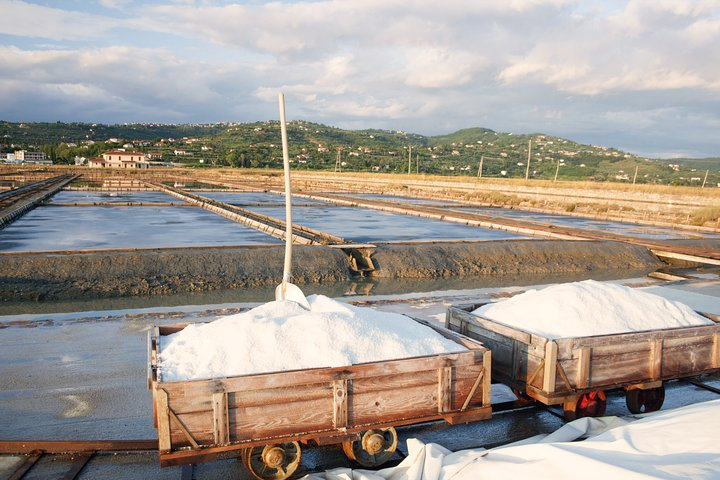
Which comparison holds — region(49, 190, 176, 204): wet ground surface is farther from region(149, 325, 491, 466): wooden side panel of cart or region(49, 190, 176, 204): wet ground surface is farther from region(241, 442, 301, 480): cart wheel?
region(149, 325, 491, 466): wooden side panel of cart

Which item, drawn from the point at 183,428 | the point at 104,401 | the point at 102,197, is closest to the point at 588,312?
the point at 183,428

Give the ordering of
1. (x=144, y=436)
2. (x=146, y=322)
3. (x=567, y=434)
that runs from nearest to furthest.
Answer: (x=567, y=434) → (x=144, y=436) → (x=146, y=322)

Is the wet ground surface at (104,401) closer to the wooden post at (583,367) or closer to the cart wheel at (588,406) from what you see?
the cart wheel at (588,406)

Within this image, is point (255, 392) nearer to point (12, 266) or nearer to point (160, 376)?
point (160, 376)

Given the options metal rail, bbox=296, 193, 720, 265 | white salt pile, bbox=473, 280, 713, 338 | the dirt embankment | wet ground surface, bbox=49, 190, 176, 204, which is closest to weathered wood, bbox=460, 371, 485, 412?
white salt pile, bbox=473, 280, 713, 338

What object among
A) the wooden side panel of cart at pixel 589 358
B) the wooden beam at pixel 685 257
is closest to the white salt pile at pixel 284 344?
the wooden side panel of cart at pixel 589 358

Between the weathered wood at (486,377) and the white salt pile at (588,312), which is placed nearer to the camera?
the weathered wood at (486,377)

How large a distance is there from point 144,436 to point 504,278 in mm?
13672

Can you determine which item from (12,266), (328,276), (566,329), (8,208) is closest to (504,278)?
(328,276)

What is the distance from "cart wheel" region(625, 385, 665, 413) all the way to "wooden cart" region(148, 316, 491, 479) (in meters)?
2.11

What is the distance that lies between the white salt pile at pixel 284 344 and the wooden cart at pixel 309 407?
6.3 inches

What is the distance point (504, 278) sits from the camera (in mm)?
17750

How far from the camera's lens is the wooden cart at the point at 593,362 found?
223 inches

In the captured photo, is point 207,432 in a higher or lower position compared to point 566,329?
lower
